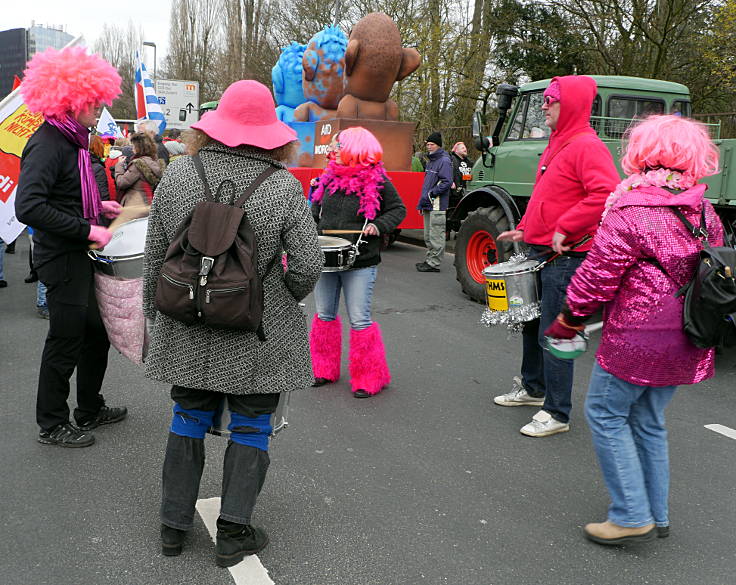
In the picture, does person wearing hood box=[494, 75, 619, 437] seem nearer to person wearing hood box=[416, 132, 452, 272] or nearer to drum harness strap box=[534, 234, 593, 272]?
drum harness strap box=[534, 234, 593, 272]

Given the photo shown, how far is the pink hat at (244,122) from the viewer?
7.95ft

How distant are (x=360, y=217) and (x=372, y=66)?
6845 millimetres

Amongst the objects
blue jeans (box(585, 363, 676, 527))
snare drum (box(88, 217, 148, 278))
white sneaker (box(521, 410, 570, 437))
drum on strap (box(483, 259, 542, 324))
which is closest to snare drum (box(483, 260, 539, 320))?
drum on strap (box(483, 259, 542, 324))

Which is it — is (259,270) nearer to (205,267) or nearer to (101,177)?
(205,267)

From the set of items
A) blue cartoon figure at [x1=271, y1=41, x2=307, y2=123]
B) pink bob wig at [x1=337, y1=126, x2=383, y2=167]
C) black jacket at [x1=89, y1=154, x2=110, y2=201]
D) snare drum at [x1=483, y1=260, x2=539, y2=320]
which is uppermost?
blue cartoon figure at [x1=271, y1=41, x2=307, y2=123]

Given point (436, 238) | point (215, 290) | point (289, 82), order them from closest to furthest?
point (215, 290)
point (436, 238)
point (289, 82)

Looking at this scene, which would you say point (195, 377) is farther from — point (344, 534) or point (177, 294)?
point (344, 534)

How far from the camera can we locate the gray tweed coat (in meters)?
2.40

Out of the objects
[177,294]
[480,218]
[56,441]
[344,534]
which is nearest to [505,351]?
[480,218]

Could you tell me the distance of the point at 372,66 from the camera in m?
10.6

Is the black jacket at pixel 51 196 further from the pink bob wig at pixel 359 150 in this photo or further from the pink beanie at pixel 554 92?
the pink beanie at pixel 554 92

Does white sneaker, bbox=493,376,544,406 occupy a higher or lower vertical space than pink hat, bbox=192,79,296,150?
lower

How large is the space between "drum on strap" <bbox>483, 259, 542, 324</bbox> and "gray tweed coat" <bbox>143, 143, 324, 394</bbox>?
67.1 inches

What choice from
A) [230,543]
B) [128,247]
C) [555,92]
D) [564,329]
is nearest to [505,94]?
[555,92]
